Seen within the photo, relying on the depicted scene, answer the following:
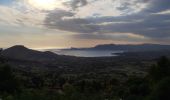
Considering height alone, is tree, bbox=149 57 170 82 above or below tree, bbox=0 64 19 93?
above

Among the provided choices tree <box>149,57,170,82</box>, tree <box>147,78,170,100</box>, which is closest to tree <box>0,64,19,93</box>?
tree <box>149,57,170,82</box>

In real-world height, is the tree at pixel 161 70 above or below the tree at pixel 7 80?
above

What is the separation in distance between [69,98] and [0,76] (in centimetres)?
2165

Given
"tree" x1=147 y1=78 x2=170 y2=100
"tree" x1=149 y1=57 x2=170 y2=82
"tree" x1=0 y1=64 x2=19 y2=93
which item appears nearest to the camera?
"tree" x1=147 y1=78 x2=170 y2=100

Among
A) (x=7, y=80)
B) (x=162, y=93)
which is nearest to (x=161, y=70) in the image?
(x=162, y=93)

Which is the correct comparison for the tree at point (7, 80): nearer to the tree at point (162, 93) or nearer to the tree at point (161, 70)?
the tree at point (161, 70)

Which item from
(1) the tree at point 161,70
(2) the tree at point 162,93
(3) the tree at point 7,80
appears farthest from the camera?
(1) the tree at point 161,70

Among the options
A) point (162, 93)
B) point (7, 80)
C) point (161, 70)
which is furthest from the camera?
point (161, 70)

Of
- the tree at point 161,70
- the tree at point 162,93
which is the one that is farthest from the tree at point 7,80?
the tree at point 162,93

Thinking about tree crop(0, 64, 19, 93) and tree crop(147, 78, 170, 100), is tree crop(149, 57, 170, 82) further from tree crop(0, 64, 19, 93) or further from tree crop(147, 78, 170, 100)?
tree crop(0, 64, 19, 93)

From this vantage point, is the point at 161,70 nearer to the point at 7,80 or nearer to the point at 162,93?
the point at 162,93

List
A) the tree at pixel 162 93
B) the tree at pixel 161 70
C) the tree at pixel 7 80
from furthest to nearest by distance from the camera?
the tree at pixel 161 70
the tree at pixel 7 80
the tree at pixel 162 93

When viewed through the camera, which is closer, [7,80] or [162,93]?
[162,93]

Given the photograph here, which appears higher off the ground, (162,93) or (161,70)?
(161,70)
